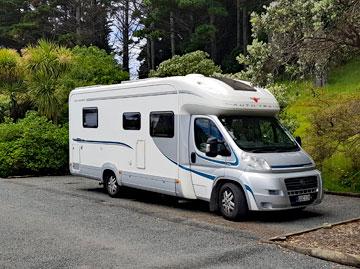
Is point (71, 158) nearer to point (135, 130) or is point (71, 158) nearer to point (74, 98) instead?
point (74, 98)

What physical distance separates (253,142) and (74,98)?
6302 mm

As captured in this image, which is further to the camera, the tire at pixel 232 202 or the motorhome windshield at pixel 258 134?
the motorhome windshield at pixel 258 134

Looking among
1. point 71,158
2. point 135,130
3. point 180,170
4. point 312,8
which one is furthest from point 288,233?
point 71,158

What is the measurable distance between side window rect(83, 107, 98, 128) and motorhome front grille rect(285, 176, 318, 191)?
19.2 feet

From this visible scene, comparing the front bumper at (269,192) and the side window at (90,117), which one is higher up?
the side window at (90,117)

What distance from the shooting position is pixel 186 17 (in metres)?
46.2

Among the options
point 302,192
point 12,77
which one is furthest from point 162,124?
point 12,77

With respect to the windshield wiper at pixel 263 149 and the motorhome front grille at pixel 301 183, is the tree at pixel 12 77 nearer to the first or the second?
the windshield wiper at pixel 263 149

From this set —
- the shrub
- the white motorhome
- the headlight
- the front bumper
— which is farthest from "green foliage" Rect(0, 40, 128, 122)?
the front bumper

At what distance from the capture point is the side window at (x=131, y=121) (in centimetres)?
1238

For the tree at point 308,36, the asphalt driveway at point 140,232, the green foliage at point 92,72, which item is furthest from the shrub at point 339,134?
the green foliage at point 92,72

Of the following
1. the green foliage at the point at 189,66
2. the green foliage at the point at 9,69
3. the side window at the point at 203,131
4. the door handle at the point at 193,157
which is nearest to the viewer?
the side window at the point at 203,131

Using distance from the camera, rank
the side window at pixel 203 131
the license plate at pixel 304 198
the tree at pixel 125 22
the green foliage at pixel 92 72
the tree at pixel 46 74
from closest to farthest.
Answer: the license plate at pixel 304 198
the side window at pixel 203 131
the tree at pixel 46 74
the green foliage at pixel 92 72
the tree at pixel 125 22

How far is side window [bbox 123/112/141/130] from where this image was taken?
40.6ft
